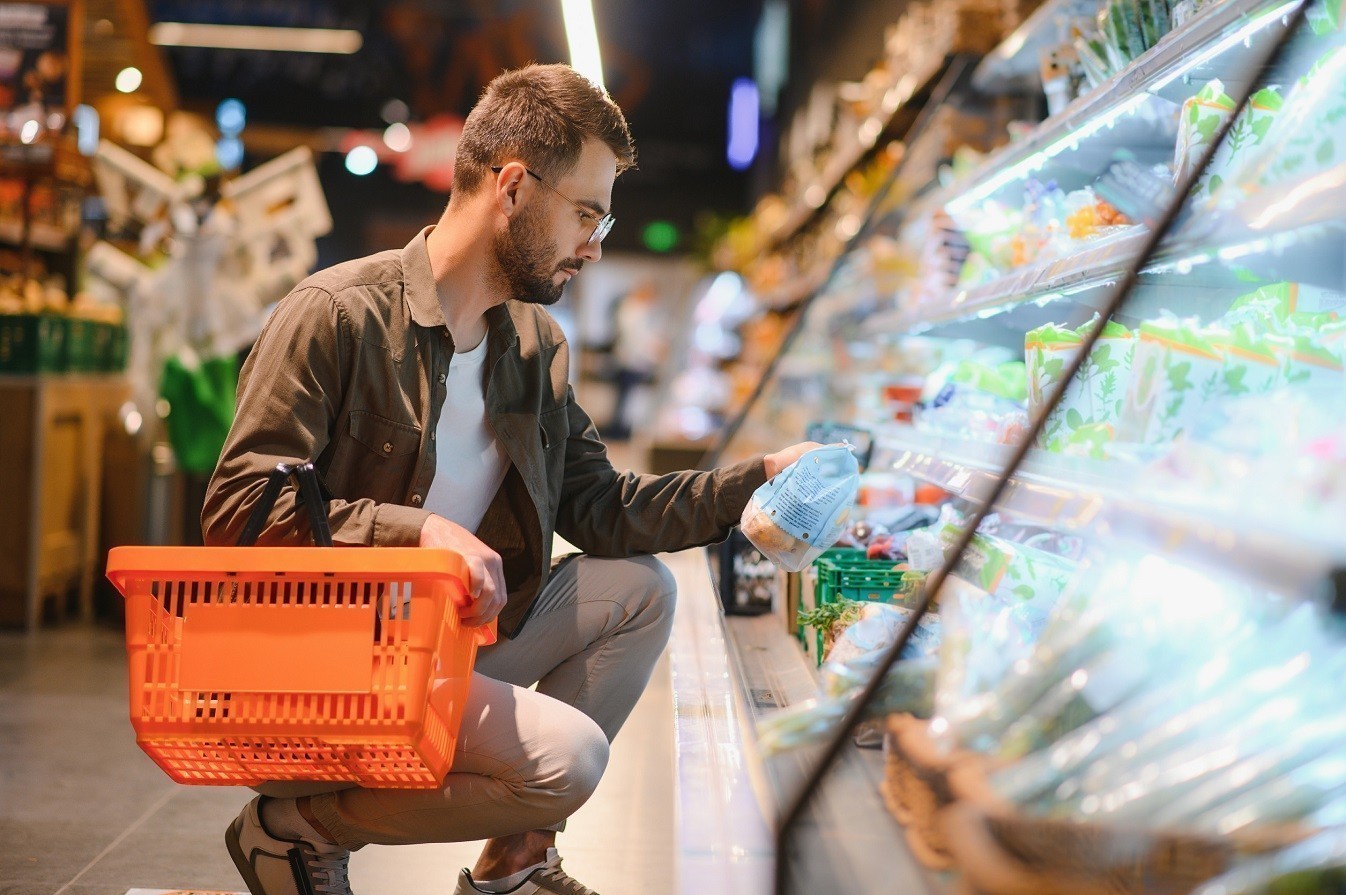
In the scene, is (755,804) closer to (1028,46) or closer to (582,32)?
(1028,46)

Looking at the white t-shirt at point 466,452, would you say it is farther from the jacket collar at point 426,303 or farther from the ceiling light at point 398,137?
the ceiling light at point 398,137

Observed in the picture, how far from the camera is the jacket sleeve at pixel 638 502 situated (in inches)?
89.2

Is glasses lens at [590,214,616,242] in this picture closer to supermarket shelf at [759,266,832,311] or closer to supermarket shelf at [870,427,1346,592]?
supermarket shelf at [870,427,1346,592]

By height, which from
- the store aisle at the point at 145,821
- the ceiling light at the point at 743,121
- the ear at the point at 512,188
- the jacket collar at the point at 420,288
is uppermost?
the ceiling light at the point at 743,121

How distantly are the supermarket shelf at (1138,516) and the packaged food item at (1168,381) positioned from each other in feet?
0.44

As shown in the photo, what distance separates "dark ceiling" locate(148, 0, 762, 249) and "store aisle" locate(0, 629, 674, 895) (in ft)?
34.6

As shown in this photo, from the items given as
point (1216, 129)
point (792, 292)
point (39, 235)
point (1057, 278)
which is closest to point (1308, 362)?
point (1216, 129)

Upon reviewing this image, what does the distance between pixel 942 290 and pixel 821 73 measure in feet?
23.3

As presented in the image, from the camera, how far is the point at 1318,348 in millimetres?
1632

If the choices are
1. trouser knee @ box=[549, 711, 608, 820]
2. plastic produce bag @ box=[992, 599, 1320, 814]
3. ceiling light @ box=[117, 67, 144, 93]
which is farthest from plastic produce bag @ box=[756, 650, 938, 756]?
ceiling light @ box=[117, 67, 144, 93]

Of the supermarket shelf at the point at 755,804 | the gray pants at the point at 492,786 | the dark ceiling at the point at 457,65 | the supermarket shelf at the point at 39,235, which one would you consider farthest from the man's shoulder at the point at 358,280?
the dark ceiling at the point at 457,65

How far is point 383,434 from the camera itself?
2.03 m

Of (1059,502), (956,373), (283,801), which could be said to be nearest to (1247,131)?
(1059,502)

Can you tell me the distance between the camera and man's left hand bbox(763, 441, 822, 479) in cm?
220
